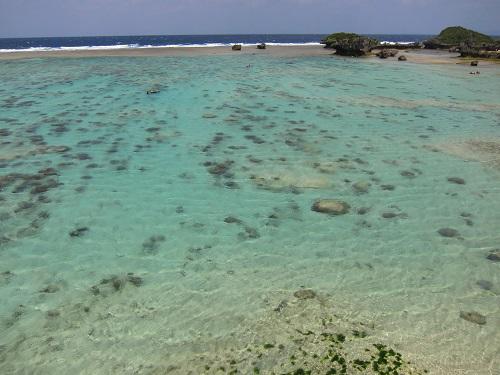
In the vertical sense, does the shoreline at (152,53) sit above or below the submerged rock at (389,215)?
above

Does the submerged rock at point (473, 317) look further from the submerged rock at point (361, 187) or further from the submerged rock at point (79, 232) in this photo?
the submerged rock at point (79, 232)

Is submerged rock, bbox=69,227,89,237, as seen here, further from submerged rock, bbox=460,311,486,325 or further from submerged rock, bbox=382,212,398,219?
submerged rock, bbox=460,311,486,325

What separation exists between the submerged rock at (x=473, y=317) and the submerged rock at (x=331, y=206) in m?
4.40

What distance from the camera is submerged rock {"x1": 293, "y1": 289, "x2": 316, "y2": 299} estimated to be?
26.5 feet

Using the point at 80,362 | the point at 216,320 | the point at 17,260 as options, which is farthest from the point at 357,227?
the point at 17,260

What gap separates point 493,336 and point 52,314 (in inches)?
307

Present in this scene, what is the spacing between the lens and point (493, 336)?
7.04 meters

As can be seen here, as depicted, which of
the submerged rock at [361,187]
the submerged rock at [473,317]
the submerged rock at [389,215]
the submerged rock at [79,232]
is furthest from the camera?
the submerged rock at [361,187]

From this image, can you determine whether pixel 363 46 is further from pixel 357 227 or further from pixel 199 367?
pixel 199 367

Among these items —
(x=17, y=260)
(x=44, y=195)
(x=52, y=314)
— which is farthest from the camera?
(x=44, y=195)

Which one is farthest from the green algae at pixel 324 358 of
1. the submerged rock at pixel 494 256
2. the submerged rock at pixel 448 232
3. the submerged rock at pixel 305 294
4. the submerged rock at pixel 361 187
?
the submerged rock at pixel 361 187

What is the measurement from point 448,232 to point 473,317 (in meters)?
3.44

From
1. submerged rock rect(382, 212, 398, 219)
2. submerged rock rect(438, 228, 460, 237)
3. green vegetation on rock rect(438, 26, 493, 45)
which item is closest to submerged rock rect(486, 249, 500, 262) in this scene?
submerged rock rect(438, 228, 460, 237)

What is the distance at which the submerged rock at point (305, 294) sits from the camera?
26.5 feet
